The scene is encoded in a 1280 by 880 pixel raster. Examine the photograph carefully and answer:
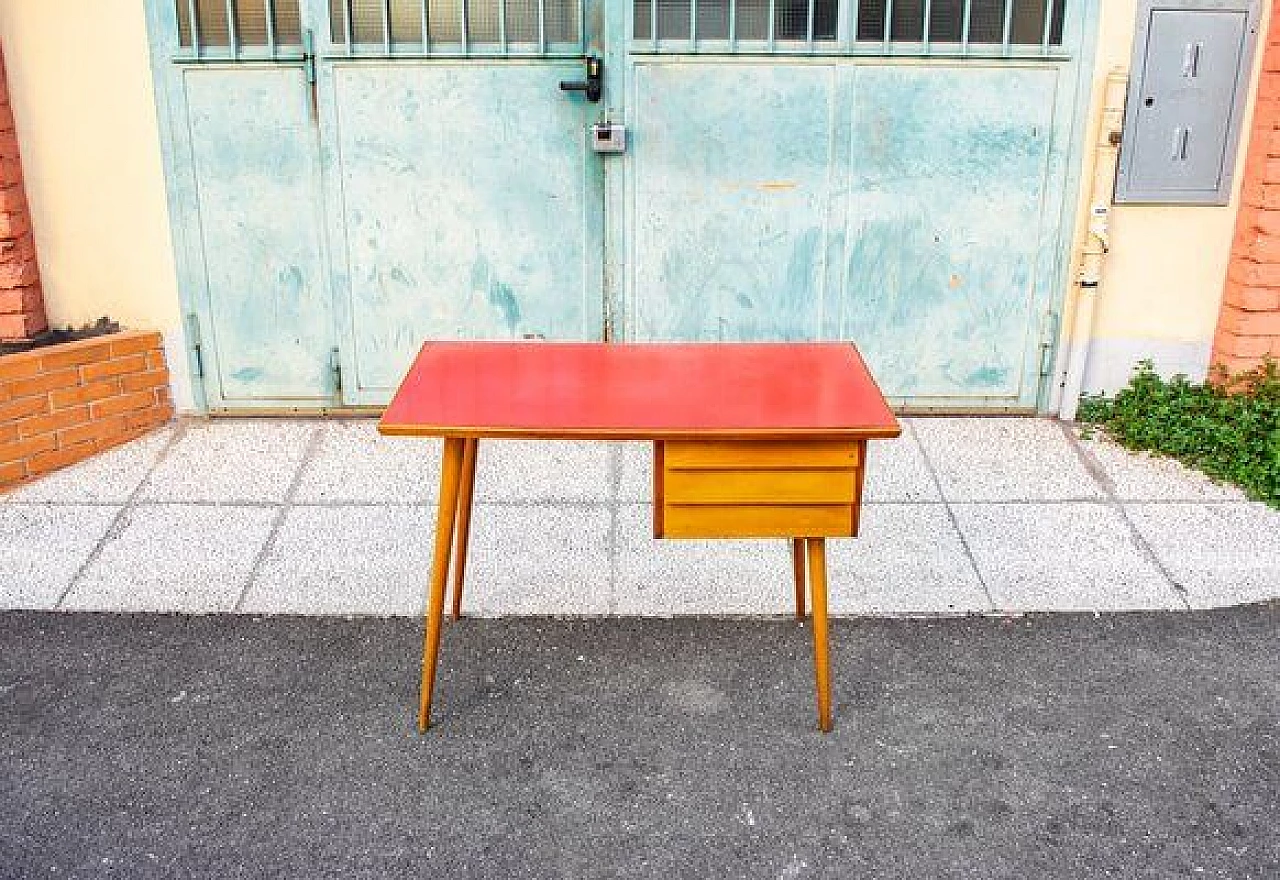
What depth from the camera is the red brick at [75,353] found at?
16.7 ft

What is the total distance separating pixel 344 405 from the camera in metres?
5.59

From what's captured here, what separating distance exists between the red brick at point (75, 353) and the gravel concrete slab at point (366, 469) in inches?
37.3

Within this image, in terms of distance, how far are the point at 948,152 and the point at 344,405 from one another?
2799mm

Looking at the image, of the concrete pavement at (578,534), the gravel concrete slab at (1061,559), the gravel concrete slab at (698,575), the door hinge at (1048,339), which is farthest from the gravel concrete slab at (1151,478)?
the gravel concrete slab at (698,575)

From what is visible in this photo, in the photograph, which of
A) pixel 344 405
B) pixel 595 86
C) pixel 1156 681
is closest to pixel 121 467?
pixel 344 405

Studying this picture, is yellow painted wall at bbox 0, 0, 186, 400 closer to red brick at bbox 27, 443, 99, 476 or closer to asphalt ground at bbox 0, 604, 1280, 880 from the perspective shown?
red brick at bbox 27, 443, 99, 476

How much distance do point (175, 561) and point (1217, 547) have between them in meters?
3.82

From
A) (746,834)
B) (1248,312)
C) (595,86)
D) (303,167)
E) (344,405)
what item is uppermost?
(595,86)

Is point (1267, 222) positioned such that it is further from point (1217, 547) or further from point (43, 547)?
point (43, 547)

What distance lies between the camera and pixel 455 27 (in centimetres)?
511

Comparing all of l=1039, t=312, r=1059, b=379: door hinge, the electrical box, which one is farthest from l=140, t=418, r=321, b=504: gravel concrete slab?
the electrical box

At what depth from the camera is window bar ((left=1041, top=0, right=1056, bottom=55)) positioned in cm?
511

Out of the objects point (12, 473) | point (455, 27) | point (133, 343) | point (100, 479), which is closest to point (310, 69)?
point (455, 27)

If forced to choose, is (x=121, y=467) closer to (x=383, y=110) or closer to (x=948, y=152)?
(x=383, y=110)
